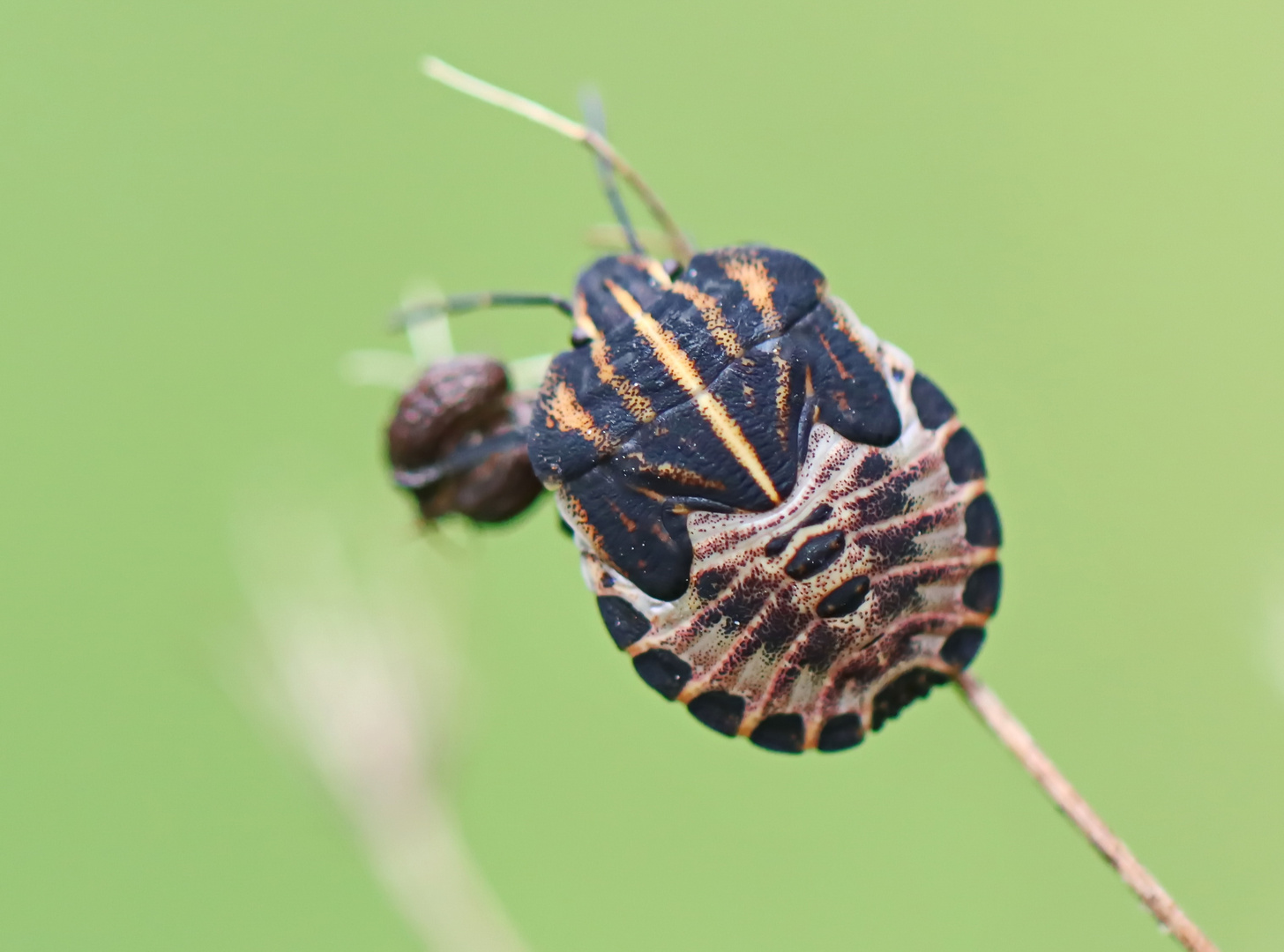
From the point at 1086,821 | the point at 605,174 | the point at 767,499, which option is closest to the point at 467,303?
the point at 605,174

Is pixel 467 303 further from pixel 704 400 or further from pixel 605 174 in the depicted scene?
pixel 704 400

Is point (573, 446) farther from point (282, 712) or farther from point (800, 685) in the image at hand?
→ point (282, 712)

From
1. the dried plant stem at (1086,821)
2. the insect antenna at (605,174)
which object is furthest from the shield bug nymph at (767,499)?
the insect antenna at (605,174)

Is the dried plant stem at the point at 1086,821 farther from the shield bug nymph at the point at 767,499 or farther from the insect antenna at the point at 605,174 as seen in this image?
the insect antenna at the point at 605,174

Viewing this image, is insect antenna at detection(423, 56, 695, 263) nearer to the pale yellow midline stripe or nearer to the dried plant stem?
the pale yellow midline stripe

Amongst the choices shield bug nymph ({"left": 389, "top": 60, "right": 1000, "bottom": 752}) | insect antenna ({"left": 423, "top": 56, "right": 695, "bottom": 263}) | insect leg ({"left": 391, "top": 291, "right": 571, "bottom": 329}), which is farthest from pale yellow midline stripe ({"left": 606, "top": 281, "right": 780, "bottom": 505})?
insect leg ({"left": 391, "top": 291, "right": 571, "bottom": 329})

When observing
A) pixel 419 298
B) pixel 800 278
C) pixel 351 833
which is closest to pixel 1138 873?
pixel 800 278

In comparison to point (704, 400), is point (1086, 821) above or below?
below
